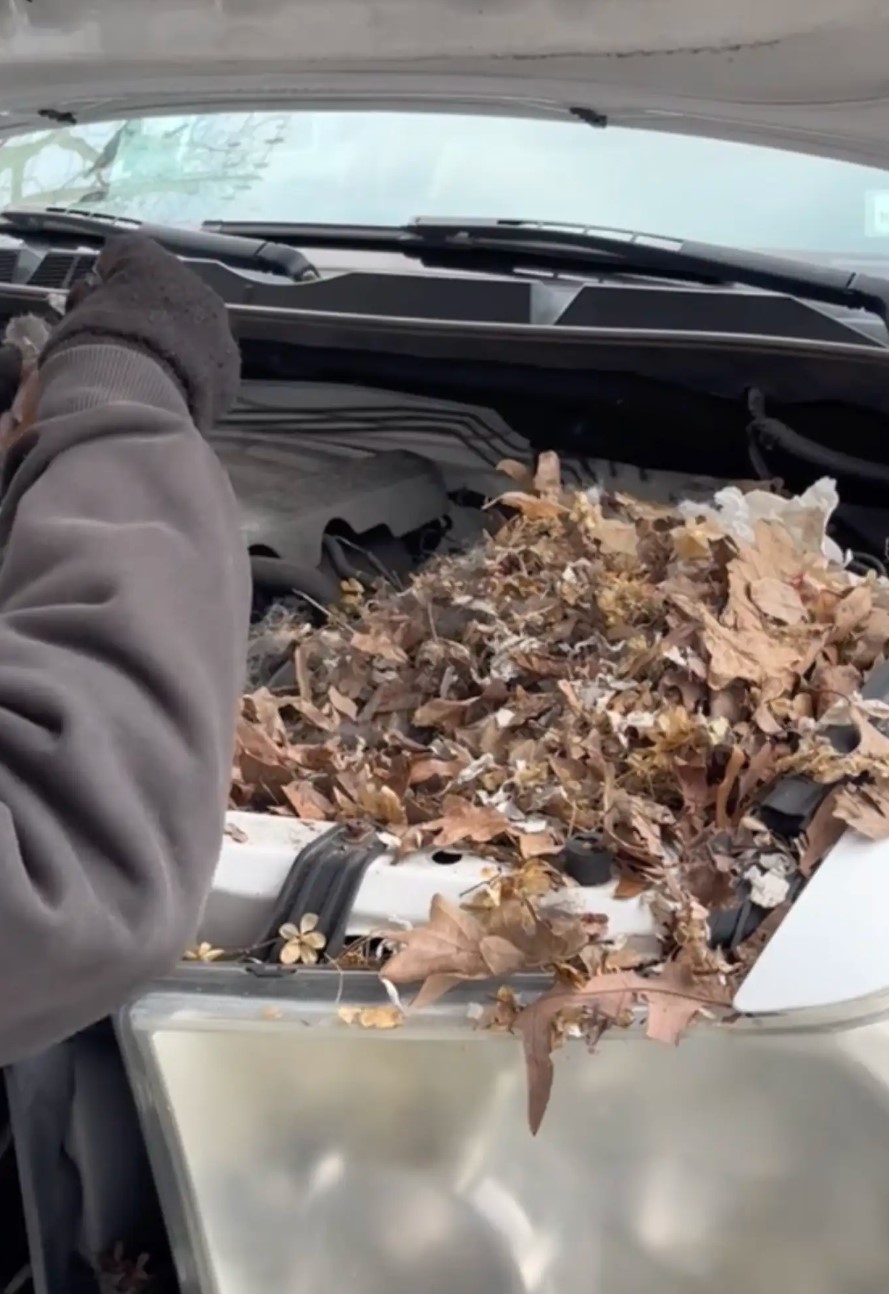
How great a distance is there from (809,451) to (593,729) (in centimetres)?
52

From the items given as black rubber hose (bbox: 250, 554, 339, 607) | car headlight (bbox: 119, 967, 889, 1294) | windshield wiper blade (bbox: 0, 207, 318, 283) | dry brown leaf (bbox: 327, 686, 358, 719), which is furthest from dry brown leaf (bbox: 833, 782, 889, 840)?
windshield wiper blade (bbox: 0, 207, 318, 283)

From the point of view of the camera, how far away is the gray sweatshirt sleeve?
560 mm

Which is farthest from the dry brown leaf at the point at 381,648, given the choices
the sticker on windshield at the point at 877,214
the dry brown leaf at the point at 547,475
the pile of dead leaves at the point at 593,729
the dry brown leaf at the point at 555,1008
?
the sticker on windshield at the point at 877,214

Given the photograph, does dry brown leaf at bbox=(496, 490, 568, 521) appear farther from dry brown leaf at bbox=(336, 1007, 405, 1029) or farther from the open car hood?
dry brown leaf at bbox=(336, 1007, 405, 1029)

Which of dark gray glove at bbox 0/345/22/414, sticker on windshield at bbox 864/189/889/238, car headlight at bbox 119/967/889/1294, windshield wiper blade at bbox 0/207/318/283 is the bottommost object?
car headlight at bbox 119/967/889/1294

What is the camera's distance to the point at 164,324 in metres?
0.75

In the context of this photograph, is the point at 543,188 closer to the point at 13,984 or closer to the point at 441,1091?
the point at 441,1091

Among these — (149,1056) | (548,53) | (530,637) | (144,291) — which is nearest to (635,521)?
(530,637)

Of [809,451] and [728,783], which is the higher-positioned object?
[809,451]

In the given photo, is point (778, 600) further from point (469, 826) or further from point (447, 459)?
point (447, 459)

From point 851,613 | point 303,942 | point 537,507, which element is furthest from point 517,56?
point 303,942

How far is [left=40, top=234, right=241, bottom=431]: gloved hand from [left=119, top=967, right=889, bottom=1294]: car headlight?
0.35 m

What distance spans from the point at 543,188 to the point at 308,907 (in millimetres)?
1340

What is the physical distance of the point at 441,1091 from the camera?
0.75 meters
